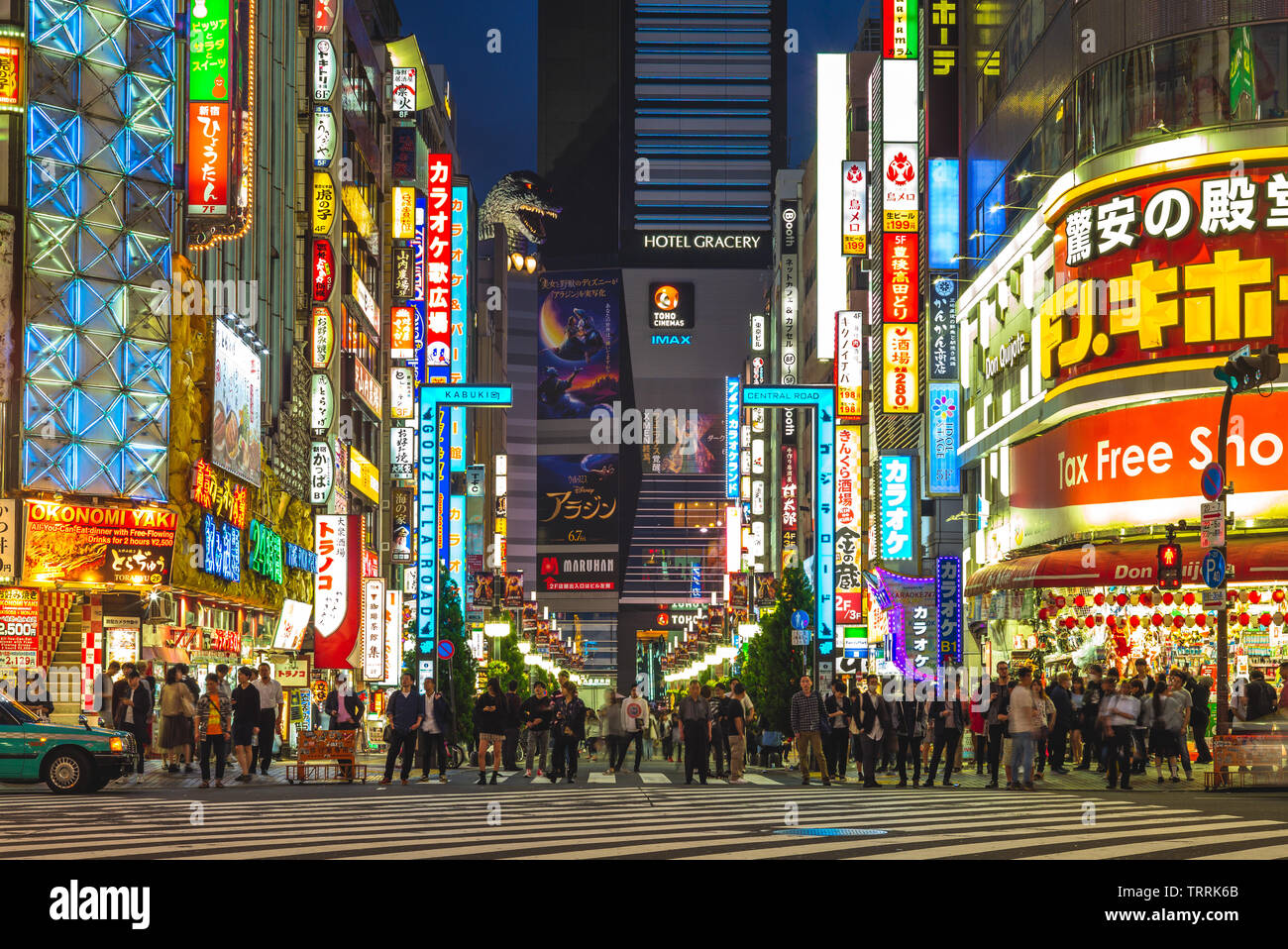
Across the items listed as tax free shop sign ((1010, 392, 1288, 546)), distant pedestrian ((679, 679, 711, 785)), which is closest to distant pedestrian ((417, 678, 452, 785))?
distant pedestrian ((679, 679, 711, 785))

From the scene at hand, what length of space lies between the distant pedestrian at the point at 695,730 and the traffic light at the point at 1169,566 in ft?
26.8

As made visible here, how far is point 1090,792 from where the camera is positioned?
25359 mm

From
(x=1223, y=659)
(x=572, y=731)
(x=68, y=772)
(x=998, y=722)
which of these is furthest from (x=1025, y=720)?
(x=68, y=772)

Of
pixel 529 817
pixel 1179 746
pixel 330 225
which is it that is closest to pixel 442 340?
pixel 330 225

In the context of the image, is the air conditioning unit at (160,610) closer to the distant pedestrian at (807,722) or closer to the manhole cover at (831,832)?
the distant pedestrian at (807,722)

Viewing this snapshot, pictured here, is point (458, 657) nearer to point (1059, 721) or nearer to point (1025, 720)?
point (1059, 721)

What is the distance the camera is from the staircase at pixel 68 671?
35562 mm

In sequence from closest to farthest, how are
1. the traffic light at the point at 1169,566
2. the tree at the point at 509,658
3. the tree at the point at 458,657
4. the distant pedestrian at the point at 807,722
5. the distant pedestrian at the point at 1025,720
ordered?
1. the distant pedestrian at the point at 1025,720
2. the distant pedestrian at the point at 807,722
3. the traffic light at the point at 1169,566
4. the tree at the point at 458,657
5. the tree at the point at 509,658

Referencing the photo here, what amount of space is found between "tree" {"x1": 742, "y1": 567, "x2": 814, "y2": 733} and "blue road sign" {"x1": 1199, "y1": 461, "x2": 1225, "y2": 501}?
2084 cm

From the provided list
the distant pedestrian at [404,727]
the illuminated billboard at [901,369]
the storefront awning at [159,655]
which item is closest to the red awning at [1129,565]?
the illuminated billboard at [901,369]

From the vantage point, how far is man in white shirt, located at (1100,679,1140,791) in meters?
27.0

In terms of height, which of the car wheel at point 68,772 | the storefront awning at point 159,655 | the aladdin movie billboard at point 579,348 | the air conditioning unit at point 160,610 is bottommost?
the car wheel at point 68,772

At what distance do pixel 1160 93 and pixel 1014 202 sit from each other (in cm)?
880

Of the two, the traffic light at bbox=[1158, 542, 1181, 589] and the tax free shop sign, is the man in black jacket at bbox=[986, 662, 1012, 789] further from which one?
the tax free shop sign
